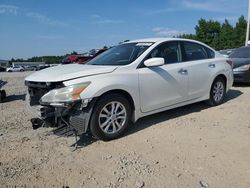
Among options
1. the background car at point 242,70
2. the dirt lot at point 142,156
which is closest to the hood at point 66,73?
the dirt lot at point 142,156

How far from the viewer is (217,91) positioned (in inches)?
283

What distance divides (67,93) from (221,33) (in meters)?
56.0

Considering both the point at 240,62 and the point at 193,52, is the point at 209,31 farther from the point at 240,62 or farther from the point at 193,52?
the point at 193,52

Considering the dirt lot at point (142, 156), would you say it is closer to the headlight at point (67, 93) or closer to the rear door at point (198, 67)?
the rear door at point (198, 67)

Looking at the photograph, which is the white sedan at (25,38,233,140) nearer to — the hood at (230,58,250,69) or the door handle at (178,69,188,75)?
the door handle at (178,69,188,75)

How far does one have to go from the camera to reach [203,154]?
429cm

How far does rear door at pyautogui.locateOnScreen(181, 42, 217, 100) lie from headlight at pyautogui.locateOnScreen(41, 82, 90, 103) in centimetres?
250

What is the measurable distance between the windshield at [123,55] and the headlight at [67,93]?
3.59ft

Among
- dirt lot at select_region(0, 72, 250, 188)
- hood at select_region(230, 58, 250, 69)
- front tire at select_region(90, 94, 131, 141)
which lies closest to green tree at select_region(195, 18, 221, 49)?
hood at select_region(230, 58, 250, 69)

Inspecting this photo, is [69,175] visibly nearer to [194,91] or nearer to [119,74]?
[119,74]

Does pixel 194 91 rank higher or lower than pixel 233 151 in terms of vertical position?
higher

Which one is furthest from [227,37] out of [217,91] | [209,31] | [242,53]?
[217,91]

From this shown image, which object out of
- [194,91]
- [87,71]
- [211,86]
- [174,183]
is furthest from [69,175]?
[211,86]

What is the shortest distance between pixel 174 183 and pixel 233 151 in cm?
130
